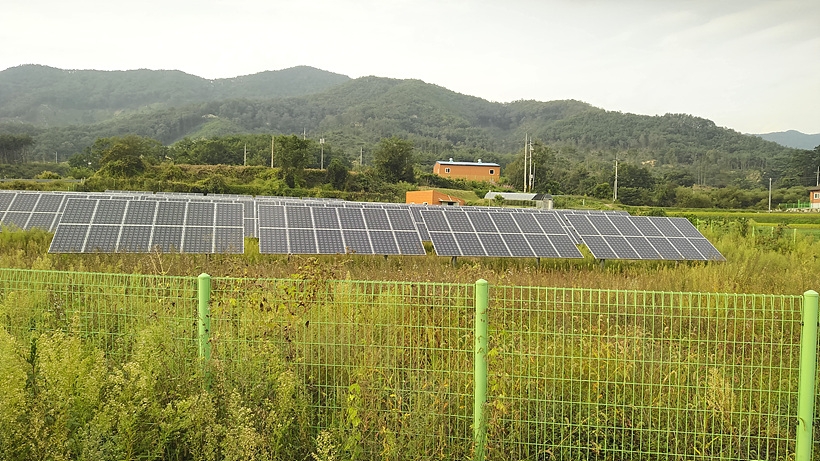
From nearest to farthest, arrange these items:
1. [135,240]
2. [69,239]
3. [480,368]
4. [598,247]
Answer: [480,368] → [69,239] → [135,240] → [598,247]

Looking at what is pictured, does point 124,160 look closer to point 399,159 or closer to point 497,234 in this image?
point 399,159

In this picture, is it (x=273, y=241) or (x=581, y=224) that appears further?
(x=581, y=224)

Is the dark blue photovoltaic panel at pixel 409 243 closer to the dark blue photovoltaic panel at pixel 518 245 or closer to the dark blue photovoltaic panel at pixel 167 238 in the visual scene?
the dark blue photovoltaic panel at pixel 518 245

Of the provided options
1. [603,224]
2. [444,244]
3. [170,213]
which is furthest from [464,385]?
[603,224]

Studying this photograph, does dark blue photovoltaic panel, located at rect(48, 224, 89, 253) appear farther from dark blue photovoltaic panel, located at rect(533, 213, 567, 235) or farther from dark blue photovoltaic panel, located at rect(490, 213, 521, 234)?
dark blue photovoltaic panel, located at rect(533, 213, 567, 235)

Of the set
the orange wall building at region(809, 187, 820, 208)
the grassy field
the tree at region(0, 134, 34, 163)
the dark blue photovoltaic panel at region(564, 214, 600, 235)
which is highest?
the tree at region(0, 134, 34, 163)

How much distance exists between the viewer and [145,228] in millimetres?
16016

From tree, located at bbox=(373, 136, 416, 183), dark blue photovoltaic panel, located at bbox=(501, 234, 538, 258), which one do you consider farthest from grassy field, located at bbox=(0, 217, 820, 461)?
tree, located at bbox=(373, 136, 416, 183)

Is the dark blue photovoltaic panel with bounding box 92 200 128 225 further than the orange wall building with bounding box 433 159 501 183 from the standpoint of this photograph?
No

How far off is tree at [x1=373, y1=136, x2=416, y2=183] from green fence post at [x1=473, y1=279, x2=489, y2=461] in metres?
72.4

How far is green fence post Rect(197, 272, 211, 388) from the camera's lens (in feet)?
18.8

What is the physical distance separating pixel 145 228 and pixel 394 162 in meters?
63.6

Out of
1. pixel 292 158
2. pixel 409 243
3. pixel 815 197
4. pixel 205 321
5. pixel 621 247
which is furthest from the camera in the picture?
pixel 815 197

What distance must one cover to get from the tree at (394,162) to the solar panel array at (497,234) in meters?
57.5
